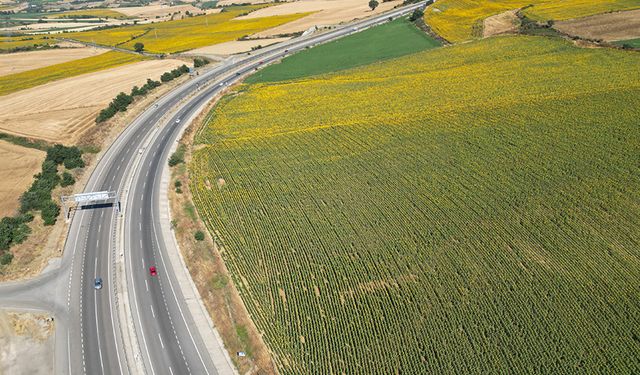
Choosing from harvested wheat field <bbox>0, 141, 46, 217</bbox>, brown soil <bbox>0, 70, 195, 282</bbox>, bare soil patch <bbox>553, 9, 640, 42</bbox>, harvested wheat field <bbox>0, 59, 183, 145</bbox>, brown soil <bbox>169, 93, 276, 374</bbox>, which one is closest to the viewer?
brown soil <bbox>169, 93, 276, 374</bbox>

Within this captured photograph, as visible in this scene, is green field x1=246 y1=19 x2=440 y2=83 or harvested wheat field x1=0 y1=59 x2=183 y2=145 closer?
harvested wheat field x1=0 y1=59 x2=183 y2=145

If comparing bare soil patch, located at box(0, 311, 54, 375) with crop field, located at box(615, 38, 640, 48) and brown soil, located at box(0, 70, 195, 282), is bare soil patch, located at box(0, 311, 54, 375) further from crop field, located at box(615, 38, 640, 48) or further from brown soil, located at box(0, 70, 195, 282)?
crop field, located at box(615, 38, 640, 48)

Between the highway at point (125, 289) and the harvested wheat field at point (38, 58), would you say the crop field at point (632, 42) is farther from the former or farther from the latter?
the harvested wheat field at point (38, 58)

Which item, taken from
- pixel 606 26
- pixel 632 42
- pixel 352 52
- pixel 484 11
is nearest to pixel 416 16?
pixel 484 11

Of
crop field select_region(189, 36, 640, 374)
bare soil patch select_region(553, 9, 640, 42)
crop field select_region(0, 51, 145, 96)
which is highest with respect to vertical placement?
crop field select_region(0, 51, 145, 96)

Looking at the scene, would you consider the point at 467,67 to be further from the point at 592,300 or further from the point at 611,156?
the point at 592,300

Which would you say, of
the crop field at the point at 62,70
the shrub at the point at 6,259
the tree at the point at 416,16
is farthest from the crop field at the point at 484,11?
the shrub at the point at 6,259

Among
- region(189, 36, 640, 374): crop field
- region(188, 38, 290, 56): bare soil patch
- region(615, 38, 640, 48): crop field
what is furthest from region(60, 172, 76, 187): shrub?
region(615, 38, 640, 48): crop field
